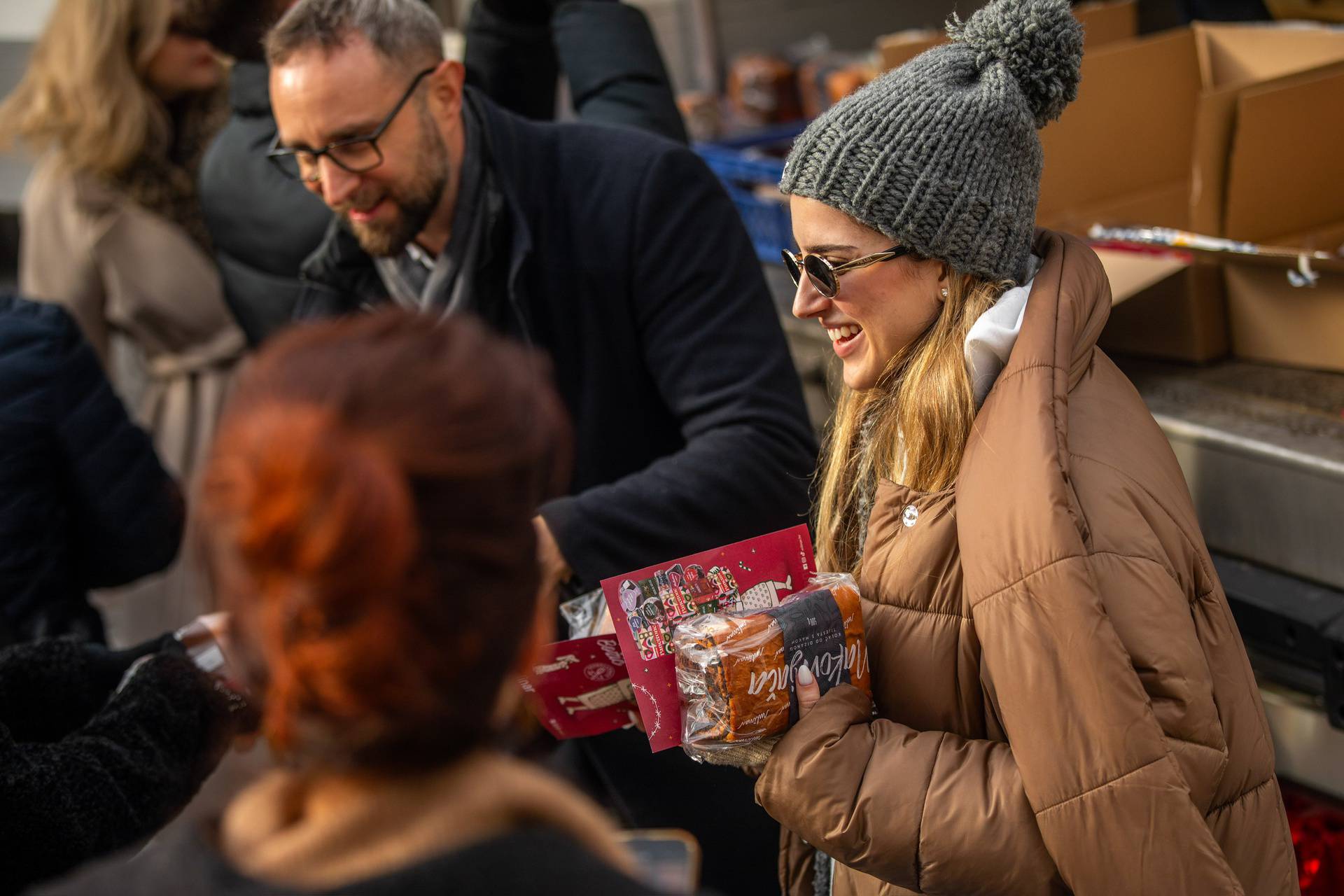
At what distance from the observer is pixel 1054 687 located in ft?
4.43

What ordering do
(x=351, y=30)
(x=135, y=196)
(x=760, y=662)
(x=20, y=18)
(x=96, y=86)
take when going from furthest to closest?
1. (x=20, y=18)
2. (x=135, y=196)
3. (x=96, y=86)
4. (x=351, y=30)
5. (x=760, y=662)

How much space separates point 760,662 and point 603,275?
1.07 m

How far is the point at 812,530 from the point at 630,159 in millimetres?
820

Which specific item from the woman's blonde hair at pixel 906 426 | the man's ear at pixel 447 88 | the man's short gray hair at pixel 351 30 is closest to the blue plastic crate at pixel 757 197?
the man's ear at pixel 447 88

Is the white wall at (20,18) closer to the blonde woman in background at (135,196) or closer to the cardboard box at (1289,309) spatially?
the blonde woman in background at (135,196)

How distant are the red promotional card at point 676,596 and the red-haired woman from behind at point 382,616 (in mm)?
694

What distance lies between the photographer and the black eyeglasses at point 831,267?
167 centimetres

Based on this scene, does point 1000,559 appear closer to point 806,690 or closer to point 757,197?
point 806,690

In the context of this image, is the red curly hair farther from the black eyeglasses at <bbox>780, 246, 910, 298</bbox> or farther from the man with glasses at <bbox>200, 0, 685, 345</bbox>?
the man with glasses at <bbox>200, 0, 685, 345</bbox>

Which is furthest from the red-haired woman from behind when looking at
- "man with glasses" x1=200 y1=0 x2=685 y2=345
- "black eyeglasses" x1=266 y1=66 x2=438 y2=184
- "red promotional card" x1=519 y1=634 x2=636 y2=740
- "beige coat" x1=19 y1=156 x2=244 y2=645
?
"beige coat" x1=19 y1=156 x2=244 y2=645

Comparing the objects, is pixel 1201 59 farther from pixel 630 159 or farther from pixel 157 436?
pixel 157 436

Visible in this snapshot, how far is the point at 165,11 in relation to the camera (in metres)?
3.46

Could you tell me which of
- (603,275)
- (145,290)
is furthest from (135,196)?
(603,275)

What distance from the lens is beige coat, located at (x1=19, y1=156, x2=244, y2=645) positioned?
11.8 ft
